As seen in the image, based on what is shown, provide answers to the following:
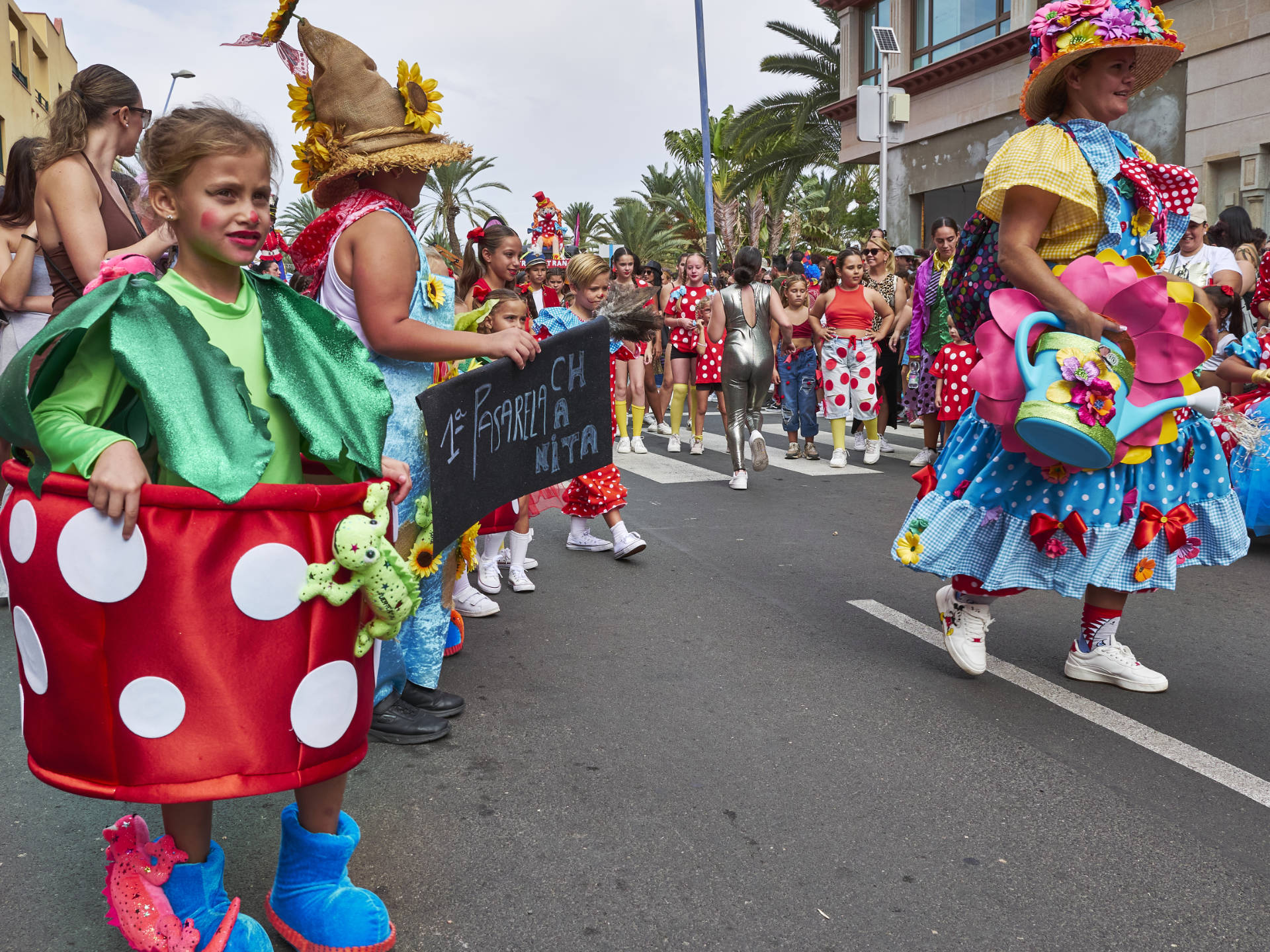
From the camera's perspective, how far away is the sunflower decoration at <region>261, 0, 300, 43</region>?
9.99 ft

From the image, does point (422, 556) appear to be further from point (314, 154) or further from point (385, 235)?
point (314, 154)

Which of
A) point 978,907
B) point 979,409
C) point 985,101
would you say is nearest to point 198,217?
point 978,907

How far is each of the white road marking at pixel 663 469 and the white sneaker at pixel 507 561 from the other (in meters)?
2.87

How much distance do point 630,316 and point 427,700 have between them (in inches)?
56.0

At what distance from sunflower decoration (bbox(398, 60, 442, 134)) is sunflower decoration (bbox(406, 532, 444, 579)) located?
1.16 m

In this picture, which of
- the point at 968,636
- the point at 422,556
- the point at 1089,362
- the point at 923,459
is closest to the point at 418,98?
the point at 422,556

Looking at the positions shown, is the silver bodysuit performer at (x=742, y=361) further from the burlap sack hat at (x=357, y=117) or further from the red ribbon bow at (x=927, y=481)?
the burlap sack hat at (x=357, y=117)

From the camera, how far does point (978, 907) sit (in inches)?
95.3

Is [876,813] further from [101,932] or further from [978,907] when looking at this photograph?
[101,932]

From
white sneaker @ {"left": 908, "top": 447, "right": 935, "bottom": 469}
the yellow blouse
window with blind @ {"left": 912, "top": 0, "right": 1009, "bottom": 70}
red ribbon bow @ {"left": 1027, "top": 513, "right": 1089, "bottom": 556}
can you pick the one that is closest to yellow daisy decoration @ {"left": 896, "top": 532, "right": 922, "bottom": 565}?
red ribbon bow @ {"left": 1027, "top": 513, "right": 1089, "bottom": 556}

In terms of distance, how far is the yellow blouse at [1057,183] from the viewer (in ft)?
11.3

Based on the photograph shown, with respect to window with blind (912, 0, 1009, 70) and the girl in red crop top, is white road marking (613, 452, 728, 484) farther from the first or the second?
window with blind (912, 0, 1009, 70)

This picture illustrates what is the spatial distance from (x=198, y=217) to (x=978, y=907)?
2.10 metres

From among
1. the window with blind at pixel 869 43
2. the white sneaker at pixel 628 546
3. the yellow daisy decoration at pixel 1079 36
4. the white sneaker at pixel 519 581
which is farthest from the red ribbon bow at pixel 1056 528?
the window with blind at pixel 869 43
